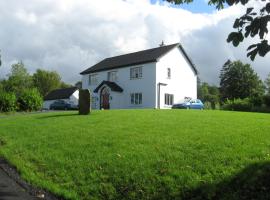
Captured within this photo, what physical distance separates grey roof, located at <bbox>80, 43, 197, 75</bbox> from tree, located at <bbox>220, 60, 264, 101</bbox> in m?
45.4

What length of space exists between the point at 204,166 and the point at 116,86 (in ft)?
137

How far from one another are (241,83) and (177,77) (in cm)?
5189

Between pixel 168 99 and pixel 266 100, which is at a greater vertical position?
pixel 168 99

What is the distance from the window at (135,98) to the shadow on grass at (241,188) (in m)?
39.6

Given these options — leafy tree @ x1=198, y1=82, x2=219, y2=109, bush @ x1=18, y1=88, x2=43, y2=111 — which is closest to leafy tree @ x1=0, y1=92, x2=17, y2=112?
bush @ x1=18, y1=88, x2=43, y2=111

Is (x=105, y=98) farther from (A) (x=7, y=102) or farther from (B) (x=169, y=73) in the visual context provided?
(A) (x=7, y=102)

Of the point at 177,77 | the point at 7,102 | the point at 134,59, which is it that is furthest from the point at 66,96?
the point at 7,102

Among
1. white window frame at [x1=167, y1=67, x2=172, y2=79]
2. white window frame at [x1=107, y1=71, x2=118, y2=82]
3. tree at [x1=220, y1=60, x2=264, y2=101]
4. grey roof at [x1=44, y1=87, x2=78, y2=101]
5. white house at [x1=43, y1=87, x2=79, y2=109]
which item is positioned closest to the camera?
white window frame at [x1=167, y1=67, x2=172, y2=79]

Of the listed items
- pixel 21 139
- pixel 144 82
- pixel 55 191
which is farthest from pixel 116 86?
pixel 55 191

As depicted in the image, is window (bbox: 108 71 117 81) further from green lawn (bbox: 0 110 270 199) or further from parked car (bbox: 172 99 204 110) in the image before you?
green lawn (bbox: 0 110 270 199)

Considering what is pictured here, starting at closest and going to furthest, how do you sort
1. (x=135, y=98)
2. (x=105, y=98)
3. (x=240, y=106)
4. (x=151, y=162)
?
1. (x=151, y=162)
2. (x=240, y=106)
3. (x=135, y=98)
4. (x=105, y=98)

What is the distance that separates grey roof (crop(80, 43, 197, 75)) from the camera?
4722cm

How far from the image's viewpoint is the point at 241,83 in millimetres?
96875

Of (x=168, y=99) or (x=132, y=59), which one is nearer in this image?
(x=168, y=99)
